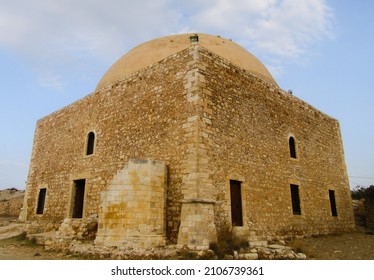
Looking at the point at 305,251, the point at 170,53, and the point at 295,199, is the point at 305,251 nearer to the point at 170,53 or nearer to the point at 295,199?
the point at 295,199

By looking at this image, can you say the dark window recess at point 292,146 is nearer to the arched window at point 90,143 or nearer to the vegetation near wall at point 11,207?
the arched window at point 90,143

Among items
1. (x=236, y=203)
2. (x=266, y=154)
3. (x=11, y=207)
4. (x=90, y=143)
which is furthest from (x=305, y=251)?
(x=11, y=207)

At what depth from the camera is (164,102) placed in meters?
8.45

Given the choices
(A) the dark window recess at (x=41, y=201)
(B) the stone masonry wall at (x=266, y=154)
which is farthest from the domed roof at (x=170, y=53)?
(A) the dark window recess at (x=41, y=201)

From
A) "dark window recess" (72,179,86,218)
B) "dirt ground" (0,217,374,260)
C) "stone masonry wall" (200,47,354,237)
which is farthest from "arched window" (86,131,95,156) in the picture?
"stone masonry wall" (200,47,354,237)

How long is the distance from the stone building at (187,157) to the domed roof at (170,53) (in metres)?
0.07

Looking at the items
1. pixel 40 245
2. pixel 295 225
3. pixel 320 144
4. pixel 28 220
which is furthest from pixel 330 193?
pixel 28 220

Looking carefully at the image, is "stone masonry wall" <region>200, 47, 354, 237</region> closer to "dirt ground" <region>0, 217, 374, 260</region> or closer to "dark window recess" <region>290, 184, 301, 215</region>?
"dark window recess" <region>290, 184, 301, 215</region>

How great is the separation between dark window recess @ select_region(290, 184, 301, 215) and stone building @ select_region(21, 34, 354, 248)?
1.4 inches

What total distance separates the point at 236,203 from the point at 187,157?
6.71 feet

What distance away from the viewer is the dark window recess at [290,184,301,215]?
402 inches

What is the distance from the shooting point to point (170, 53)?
1144cm

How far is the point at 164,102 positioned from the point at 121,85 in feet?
7.97
